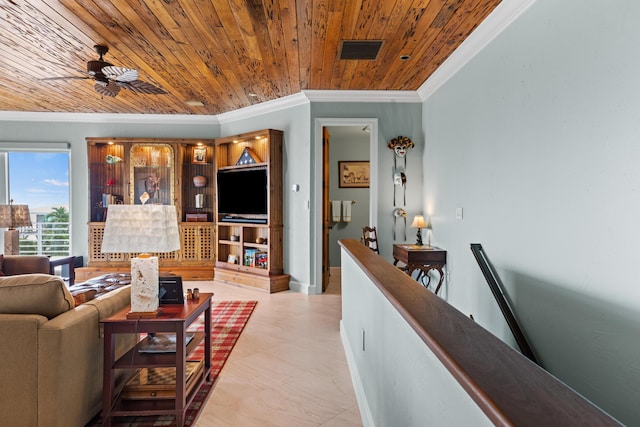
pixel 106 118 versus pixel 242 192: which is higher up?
pixel 106 118

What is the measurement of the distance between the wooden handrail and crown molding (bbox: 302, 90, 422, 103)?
413cm

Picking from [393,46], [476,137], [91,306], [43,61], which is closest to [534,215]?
[476,137]

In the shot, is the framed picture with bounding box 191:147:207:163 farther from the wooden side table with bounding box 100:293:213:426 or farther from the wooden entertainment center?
the wooden side table with bounding box 100:293:213:426

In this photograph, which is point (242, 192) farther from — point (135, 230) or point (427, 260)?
point (135, 230)

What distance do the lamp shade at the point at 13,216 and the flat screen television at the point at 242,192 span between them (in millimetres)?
2546

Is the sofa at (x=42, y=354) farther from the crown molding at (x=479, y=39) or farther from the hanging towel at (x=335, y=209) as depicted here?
the hanging towel at (x=335, y=209)

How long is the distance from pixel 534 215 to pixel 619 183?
0.67 metres

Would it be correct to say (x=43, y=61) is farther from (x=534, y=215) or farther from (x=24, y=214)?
(x=534, y=215)

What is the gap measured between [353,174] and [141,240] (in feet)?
17.9

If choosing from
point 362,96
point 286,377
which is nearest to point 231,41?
point 362,96

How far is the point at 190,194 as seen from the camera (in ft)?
20.2

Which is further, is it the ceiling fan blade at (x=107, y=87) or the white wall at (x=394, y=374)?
the ceiling fan blade at (x=107, y=87)

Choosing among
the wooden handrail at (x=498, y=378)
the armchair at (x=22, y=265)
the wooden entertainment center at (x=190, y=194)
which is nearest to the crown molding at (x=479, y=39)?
the wooden handrail at (x=498, y=378)

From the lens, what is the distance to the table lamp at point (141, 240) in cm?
194
